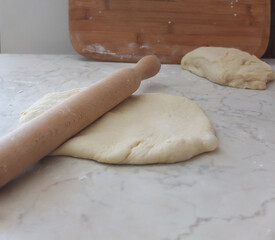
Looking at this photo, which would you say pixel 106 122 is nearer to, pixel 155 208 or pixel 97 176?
pixel 97 176

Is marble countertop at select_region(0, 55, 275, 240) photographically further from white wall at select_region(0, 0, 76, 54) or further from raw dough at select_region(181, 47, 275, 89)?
white wall at select_region(0, 0, 76, 54)

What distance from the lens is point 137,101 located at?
3.56 feet

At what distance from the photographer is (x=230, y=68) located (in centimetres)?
135

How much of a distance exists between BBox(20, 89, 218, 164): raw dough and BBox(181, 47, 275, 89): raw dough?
356 mm

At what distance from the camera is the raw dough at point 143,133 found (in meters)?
0.78

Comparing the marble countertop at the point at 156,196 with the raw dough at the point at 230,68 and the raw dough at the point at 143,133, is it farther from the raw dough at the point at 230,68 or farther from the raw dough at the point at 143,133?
the raw dough at the point at 230,68

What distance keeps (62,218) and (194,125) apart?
458 mm

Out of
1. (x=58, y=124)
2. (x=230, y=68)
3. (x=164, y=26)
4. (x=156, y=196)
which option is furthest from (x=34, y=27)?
(x=156, y=196)

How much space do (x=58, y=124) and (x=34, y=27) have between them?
1.33 metres

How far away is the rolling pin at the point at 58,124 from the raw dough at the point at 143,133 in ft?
0.11

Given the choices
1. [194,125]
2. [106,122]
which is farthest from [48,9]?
[194,125]

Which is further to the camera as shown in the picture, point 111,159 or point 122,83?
point 122,83

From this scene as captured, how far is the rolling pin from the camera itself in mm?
690

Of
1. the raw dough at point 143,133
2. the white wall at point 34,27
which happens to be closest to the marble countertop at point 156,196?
the raw dough at point 143,133
